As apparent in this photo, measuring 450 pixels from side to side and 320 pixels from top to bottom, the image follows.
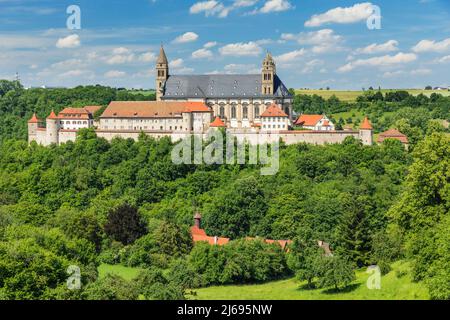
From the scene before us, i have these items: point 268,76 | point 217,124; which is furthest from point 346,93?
point 217,124

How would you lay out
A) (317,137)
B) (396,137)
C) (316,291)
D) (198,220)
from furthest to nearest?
1. (396,137)
2. (317,137)
3. (198,220)
4. (316,291)

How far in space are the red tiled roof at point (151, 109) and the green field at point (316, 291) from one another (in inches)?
1159

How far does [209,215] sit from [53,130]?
27.3 meters

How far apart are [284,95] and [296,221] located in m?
25.4

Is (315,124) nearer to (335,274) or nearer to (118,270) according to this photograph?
(118,270)

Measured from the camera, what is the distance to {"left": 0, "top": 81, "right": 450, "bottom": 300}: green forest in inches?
1367

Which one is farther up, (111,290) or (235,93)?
(235,93)

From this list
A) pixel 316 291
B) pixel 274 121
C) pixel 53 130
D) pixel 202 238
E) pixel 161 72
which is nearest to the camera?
pixel 316 291

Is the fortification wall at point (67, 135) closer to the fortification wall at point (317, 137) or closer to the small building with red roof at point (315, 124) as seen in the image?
the fortification wall at point (317, 137)

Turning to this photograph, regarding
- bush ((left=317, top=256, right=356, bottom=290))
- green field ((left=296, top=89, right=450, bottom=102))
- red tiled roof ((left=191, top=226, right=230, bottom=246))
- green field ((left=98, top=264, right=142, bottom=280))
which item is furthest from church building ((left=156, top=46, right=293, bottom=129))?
green field ((left=296, top=89, right=450, bottom=102))

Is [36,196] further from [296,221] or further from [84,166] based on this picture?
[296,221]

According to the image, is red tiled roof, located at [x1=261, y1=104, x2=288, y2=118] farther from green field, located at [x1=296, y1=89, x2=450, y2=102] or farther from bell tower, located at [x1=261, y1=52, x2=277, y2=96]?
green field, located at [x1=296, y1=89, x2=450, y2=102]

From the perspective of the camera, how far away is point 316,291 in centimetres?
4041
